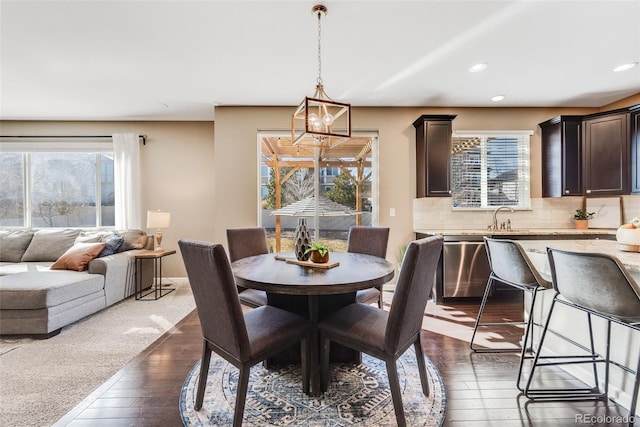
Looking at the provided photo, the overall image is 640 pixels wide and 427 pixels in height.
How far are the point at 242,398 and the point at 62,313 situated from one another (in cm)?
244

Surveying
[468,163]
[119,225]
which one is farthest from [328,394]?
[119,225]

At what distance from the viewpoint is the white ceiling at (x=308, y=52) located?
2.12m

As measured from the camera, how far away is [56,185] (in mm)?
4625

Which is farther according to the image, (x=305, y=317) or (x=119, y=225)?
(x=119, y=225)

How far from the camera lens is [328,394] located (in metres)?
1.77

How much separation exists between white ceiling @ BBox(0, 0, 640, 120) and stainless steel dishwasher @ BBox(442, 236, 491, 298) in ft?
6.16

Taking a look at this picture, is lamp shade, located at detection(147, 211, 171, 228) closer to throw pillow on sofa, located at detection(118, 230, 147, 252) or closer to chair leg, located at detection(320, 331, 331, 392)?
throw pillow on sofa, located at detection(118, 230, 147, 252)

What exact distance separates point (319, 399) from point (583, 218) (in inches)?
169

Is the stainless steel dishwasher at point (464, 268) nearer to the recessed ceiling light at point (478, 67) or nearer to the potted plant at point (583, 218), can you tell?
the potted plant at point (583, 218)

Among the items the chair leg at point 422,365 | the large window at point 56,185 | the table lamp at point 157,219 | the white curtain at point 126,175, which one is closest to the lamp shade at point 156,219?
the table lamp at point 157,219

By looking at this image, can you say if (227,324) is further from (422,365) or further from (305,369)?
(422,365)

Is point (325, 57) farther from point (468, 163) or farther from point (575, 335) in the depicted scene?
point (575, 335)

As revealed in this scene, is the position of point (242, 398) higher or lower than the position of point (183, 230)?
lower

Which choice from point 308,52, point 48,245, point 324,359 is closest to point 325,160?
point 308,52
